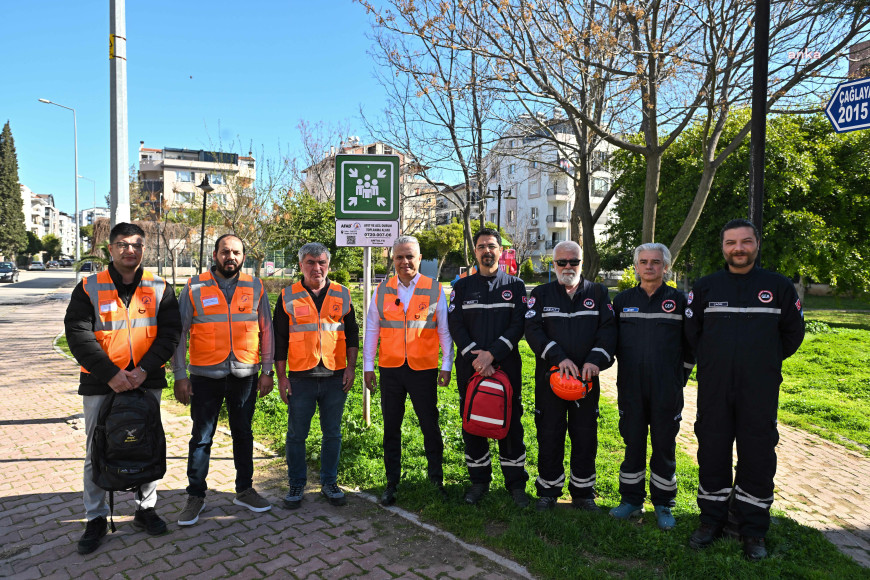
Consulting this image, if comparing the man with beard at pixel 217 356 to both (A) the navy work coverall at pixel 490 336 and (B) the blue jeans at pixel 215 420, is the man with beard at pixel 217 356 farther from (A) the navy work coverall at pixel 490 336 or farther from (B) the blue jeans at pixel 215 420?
(A) the navy work coverall at pixel 490 336

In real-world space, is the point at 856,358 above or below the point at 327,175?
below

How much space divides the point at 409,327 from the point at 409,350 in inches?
7.4

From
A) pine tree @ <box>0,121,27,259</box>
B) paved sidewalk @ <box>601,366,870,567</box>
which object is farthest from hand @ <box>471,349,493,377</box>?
pine tree @ <box>0,121,27,259</box>

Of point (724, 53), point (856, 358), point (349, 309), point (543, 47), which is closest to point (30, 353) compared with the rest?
point (349, 309)

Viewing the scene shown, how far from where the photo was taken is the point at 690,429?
Answer: 7105mm

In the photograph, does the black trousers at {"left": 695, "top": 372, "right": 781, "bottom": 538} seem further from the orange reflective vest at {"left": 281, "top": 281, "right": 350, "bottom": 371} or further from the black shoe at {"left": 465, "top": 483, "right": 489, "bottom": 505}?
the orange reflective vest at {"left": 281, "top": 281, "right": 350, "bottom": 371}

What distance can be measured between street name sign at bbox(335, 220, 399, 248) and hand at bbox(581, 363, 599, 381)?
105 inches

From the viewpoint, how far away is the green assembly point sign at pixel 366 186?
600 cm

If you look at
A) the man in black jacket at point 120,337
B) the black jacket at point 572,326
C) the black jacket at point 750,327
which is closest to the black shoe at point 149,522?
the man in black jacket at point 120,337

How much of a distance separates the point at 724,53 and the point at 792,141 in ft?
35.2

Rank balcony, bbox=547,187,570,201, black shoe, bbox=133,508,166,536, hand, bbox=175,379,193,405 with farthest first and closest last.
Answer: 1. balcony, bbox=547,187,570,201
2. hand, bbox=175,379,193,405
3. black shoe, bbox=133,508,166,536

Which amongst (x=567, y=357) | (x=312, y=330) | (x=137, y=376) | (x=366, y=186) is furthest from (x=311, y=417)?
(x=366, y=186)

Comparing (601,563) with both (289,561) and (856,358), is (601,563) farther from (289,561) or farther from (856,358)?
(856,358)

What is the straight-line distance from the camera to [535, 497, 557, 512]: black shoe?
435 cm
